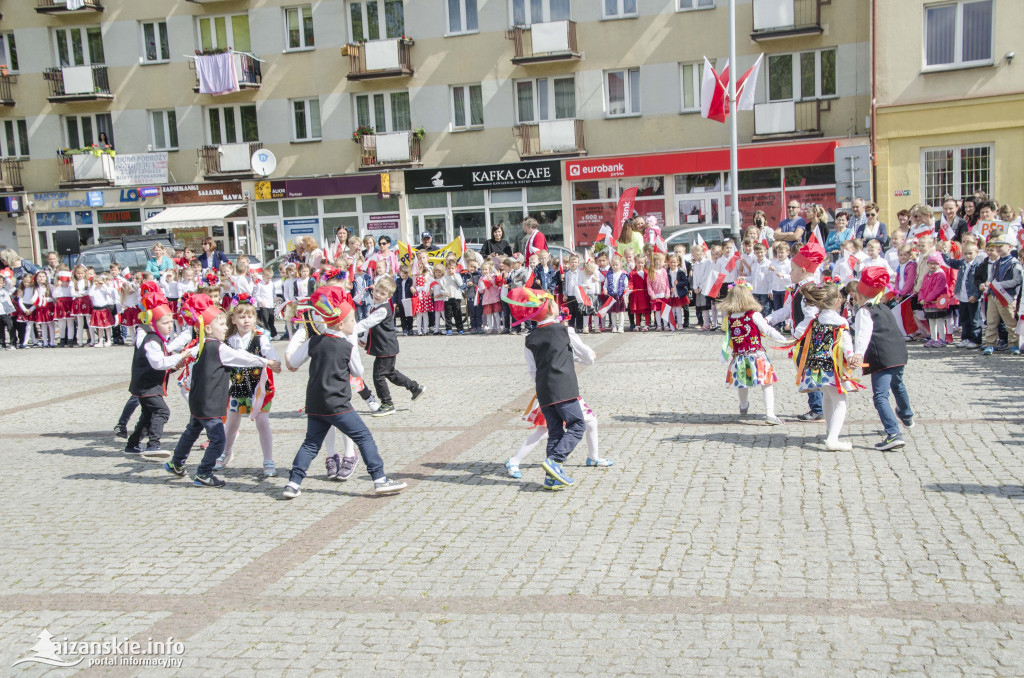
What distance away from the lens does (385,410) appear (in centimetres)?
1084

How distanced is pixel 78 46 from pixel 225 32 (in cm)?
606

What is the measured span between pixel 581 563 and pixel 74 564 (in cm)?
321

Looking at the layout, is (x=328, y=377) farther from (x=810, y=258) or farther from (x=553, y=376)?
(x=810, y=258)

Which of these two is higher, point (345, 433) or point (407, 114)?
point (407, 114)

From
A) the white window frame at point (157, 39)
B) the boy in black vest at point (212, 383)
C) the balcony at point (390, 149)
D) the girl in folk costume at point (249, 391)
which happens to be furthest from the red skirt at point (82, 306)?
the white window frame at point (157, 39)

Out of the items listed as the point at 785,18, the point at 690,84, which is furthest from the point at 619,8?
the point at 785,18

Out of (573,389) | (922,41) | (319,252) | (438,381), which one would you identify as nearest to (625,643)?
(573,389)

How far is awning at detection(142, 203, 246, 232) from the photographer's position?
3422 centimetres

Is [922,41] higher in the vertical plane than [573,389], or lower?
higher

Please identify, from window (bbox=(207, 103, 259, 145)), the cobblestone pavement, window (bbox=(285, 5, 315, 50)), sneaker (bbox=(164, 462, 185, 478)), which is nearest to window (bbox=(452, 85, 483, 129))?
window (bbox=(285, 5, 315, 50))

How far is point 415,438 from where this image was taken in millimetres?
9391

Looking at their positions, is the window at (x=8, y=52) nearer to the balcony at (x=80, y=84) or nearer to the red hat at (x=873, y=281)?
the balcony at (x=80, y=84)

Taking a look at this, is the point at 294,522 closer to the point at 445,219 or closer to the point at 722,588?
the point at 722,588

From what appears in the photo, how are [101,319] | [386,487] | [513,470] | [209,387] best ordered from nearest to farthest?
[386,487]
[513,470]
[209,387]
[101,319]
